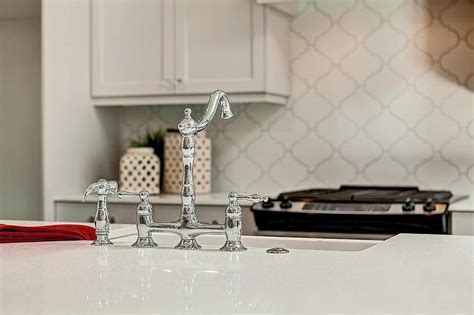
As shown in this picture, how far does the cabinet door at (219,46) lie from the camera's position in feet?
12.3

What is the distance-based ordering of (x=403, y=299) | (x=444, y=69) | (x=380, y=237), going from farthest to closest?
1. (x=444, y=69)
2. (x=380, y=237)
3. (x=403, y=299)

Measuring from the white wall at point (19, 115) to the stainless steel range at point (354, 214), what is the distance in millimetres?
1329

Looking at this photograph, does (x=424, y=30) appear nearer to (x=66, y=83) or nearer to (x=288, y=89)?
(x=288, y=89)

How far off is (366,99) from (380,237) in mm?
924

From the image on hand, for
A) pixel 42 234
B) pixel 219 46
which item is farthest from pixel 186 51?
pixel 42 234

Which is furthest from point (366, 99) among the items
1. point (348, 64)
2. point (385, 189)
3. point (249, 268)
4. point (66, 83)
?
point (249, 268)

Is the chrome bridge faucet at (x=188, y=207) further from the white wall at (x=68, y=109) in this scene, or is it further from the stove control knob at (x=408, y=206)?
the white wall at (x=68, y=109)

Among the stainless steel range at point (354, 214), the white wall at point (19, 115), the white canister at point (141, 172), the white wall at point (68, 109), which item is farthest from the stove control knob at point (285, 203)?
the white wall at point (19, 115)

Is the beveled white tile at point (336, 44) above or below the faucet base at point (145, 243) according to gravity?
above

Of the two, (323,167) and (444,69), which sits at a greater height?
(444,69)

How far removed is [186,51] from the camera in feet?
12.8

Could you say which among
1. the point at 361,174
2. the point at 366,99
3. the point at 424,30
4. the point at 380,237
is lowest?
the point at 380,237

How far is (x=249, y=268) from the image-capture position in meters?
1.51

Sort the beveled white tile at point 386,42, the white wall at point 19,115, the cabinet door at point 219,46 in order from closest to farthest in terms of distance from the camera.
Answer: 1. the cabinet door at point 219,46
2. the beveled white tile at point 386,42
3. the white wall at point 19,115
